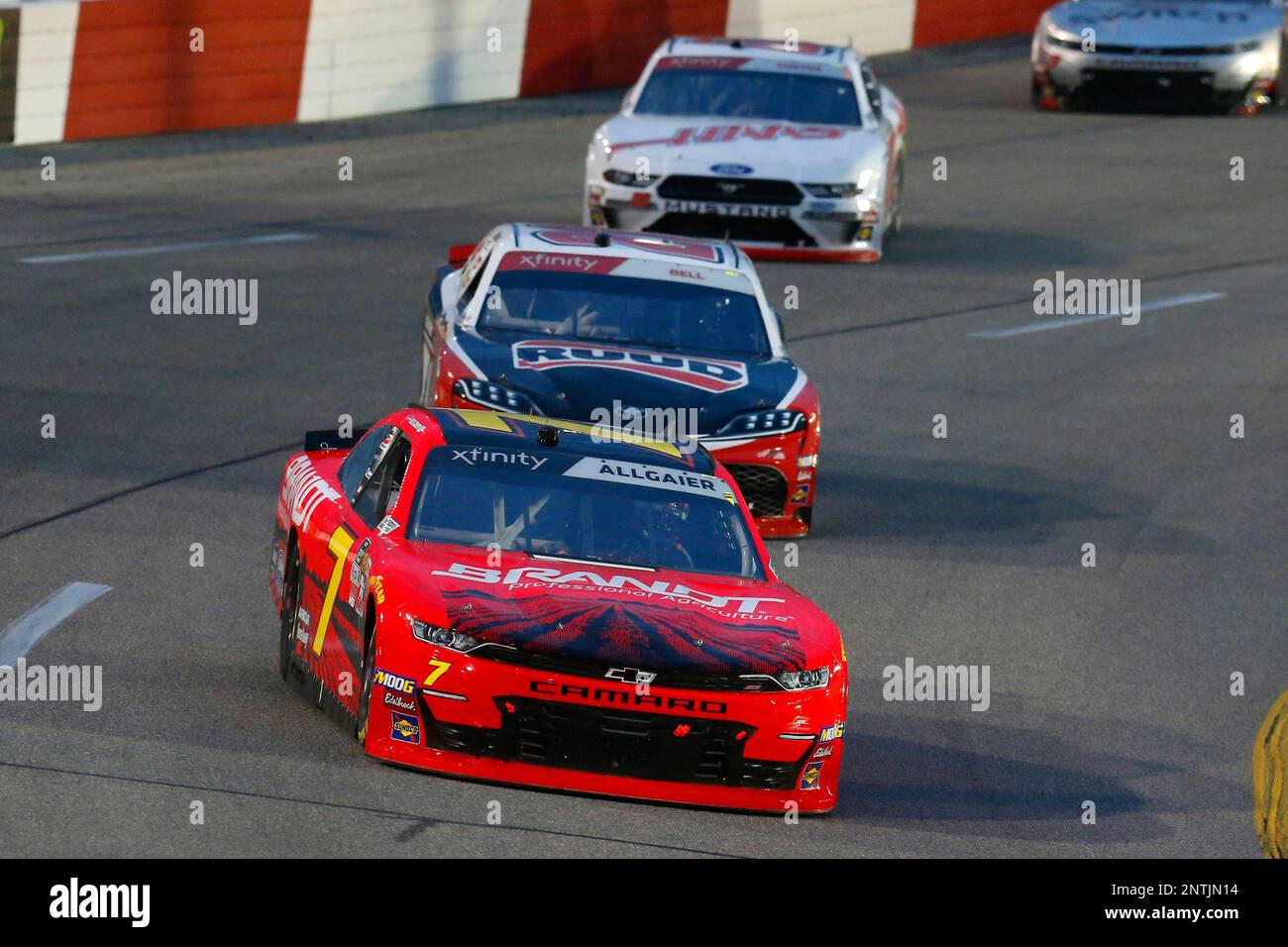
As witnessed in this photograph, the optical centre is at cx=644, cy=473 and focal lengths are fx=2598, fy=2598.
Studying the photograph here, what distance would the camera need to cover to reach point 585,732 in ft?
27.3

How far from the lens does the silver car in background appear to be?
27922 mm

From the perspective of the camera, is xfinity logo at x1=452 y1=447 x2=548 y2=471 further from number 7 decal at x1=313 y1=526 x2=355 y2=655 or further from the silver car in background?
the silver car in background

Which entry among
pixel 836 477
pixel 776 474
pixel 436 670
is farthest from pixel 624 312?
pixel 436 670

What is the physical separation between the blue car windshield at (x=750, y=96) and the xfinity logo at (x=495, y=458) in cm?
1181

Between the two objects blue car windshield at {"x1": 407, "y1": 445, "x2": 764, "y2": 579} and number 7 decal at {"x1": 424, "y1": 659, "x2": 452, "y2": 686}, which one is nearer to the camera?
number 7 decal at {"x1": 424, "y1": 659, "x2": 452, "y2": 686}

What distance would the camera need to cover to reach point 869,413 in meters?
16.3

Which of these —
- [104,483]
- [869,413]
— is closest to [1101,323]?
[869,413]

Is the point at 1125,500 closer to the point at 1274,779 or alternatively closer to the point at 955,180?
the point at 1274,779

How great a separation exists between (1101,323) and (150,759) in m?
12.6
